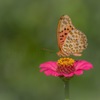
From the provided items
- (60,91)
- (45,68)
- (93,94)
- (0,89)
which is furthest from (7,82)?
Result: (45,68)

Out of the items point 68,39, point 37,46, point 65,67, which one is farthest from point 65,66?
point 37,46

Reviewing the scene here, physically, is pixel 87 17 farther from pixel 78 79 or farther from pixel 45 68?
pixel 45 68

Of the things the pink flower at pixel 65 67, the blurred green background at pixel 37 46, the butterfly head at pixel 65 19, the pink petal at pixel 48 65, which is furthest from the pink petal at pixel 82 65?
the blurred green background at pixel 37 46

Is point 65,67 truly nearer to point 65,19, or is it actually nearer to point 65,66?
point 65,66

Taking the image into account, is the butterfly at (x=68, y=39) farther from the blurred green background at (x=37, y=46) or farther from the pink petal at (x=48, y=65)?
the blurred green background at (x=37, y=46)

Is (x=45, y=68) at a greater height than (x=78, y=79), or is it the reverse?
(x=78, y=79)
